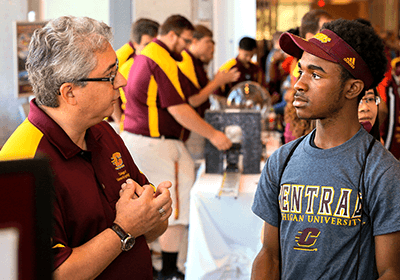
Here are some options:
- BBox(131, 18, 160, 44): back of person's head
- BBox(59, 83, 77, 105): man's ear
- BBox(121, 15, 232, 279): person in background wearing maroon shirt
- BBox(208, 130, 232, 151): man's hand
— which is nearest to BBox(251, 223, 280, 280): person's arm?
BBox(59, 83, 77, 105): man's ear

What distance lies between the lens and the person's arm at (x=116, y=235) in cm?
99

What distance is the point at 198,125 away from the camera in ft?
9.26

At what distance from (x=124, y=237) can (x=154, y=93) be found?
2.01 metres

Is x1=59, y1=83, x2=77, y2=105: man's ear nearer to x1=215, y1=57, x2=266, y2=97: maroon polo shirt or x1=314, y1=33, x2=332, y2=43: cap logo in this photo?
x1=314, y1=33, x2=332, y2=43: cap logo

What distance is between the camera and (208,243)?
2480 millimetres

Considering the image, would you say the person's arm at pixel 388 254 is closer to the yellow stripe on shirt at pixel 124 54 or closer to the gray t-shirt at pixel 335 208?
the gray t-shirt at pixel 335 208

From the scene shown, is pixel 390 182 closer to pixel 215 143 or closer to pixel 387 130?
pixel 387 130

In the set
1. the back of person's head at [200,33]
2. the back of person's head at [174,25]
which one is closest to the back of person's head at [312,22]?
the back of person's head at [174,25]

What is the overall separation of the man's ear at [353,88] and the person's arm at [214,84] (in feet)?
8.16

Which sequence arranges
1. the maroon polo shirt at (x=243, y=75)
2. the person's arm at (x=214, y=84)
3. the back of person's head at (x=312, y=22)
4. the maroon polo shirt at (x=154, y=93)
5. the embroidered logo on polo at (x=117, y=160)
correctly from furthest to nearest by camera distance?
the maroon polo shirt at (x=243, y=75) < the person's arm at (x=214, y=84) < the maroon polo shirt at (x=154, y=93) < the back of person's head at (x=312, y=22) < the embroidered logo on polo at (x=117, y=160)

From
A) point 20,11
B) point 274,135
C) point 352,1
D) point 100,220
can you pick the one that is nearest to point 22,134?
point 100,220

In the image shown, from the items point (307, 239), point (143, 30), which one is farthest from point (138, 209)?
point (143, 30)

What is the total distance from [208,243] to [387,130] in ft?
3.83

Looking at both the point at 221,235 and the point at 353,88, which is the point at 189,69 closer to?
the point at 221,235
